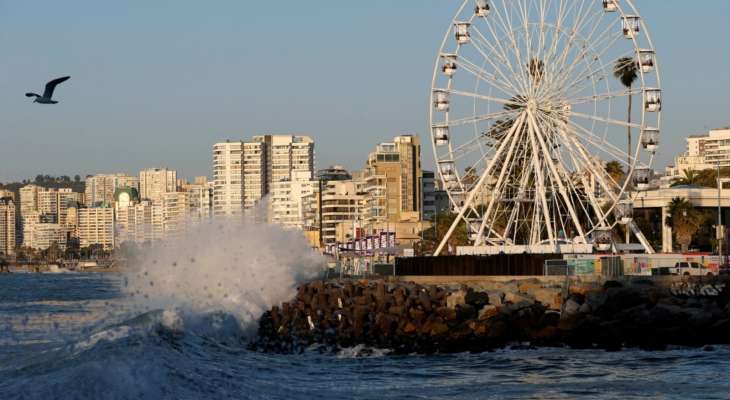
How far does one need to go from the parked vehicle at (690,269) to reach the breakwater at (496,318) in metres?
5.46

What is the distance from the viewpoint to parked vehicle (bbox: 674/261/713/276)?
4644 cm

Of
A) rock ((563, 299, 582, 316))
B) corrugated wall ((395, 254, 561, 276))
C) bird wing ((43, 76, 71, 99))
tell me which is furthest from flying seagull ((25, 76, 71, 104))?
corrugated wall ((395, 254, 561, 276))

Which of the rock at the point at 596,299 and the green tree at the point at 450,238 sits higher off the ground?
the green tree at the point at 450,238

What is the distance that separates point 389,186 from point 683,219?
113452 mm

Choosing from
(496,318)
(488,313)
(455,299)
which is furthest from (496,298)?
(496,318)

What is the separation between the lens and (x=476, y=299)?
125 feet

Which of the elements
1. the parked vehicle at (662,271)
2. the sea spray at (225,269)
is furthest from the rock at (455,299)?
the parked vehicle at (662,271)

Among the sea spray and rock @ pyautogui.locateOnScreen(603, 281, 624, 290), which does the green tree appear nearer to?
the sea spray

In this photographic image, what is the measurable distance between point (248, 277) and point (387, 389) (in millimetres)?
20856

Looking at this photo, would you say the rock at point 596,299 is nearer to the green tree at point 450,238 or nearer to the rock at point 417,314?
the rock at point 417,314

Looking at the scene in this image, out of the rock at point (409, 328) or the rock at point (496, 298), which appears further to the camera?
the rock at point (496, 298)

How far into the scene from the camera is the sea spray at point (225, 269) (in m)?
42.3

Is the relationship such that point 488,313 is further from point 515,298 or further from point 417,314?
point 515,298

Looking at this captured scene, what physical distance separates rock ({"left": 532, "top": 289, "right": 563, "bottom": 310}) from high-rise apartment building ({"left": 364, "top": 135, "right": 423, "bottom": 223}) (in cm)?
12995
